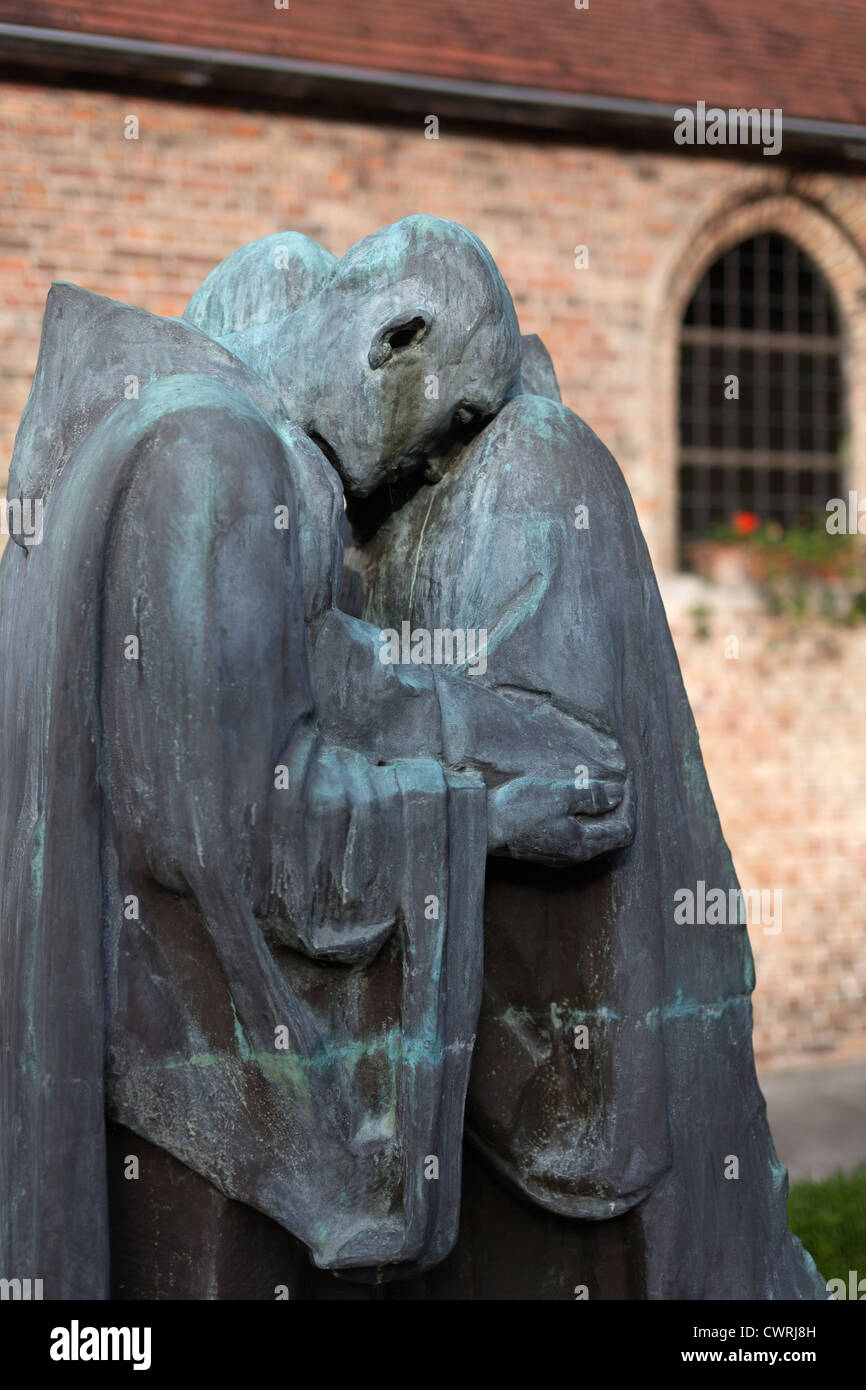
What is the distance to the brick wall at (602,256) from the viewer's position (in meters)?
7.32

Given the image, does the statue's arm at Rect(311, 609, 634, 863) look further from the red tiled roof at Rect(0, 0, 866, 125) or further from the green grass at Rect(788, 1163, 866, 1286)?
the red tiled roof at Rect(0, 0, 866, 125)

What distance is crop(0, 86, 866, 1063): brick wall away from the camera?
7316 mm

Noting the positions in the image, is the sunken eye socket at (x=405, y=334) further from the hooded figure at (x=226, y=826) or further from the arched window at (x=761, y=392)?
the arched window at (x=761, y=392)

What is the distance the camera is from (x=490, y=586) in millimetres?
2258

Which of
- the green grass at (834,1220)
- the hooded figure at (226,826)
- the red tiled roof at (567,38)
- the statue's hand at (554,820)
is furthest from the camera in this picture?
the red tiled roof at (567,38)

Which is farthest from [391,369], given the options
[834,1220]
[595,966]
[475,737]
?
[834,1220]

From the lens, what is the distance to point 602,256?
823 centimetres

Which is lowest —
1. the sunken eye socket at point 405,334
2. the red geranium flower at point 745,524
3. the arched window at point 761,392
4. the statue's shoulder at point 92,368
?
the statue's shoulder at point 92,368

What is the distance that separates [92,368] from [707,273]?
7605 mm

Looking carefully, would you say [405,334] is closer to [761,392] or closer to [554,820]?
[554,820]

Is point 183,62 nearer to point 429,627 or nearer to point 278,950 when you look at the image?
point 429,627

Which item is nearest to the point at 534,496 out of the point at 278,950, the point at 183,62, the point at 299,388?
the point at 299,388

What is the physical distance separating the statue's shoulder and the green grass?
3786 millimetres

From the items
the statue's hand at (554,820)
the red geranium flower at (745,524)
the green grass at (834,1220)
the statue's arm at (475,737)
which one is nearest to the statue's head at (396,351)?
the statue's arm at (475,737)
